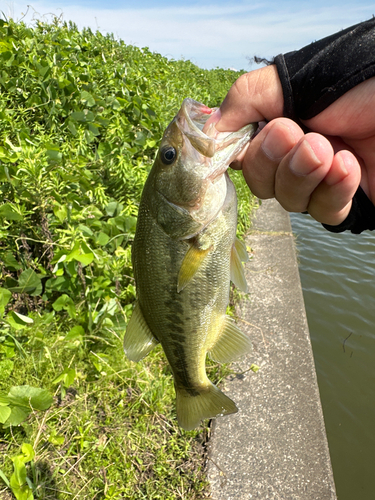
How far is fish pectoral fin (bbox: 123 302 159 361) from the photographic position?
1.87 metres

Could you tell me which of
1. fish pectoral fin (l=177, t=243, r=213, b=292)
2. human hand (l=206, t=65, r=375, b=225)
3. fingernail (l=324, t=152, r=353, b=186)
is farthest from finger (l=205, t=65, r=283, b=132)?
fish pectoral fin (l=177, t=243, r=213, b=292)

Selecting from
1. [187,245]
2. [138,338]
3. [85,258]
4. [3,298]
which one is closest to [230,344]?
[138,338]

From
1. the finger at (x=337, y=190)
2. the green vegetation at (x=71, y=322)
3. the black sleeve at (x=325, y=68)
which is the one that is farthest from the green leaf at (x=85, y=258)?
the black sleeve at (x=325, y=68)

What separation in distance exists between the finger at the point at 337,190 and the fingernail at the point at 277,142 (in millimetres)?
239

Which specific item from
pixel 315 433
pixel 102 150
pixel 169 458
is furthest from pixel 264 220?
pixel 169 458

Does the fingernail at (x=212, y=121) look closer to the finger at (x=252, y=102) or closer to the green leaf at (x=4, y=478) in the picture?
the finger at (x=252, y=102)

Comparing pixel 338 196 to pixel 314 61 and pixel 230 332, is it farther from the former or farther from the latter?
pixel 230 332

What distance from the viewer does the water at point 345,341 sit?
4195 mm

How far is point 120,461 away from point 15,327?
4.10 ft

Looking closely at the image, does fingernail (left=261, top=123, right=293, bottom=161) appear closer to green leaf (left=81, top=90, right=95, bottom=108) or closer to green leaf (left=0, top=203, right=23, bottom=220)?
green leaf (left=0, top=203, right=23, bottom=220)

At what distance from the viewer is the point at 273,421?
317 centimetres

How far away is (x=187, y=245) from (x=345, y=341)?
5.07 metres

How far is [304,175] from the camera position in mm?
1758

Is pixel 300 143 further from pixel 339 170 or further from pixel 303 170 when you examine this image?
pixel 339 170
